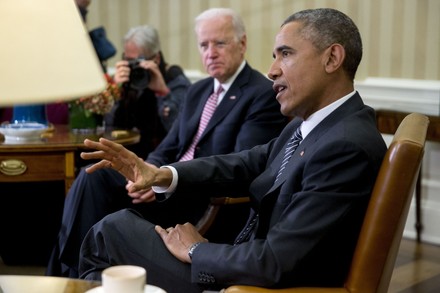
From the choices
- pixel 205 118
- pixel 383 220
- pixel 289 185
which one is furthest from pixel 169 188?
pixel 205 118

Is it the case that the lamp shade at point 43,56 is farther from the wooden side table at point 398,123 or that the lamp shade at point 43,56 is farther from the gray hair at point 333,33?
the wooden side table at point 398,123

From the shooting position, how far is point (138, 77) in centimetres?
453

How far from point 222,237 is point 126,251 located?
1052mm

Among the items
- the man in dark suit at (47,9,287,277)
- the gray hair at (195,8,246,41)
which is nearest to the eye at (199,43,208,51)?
the man in dark suit at (47,9,287,277)

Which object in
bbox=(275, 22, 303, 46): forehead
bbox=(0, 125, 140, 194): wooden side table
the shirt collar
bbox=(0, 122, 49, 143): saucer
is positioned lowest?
bbox=(0, 125, 140, 194): wooden side table

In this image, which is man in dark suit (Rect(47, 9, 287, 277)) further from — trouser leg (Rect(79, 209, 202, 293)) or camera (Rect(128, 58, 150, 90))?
trouser leg (Rect(79, 209, 202, 293))

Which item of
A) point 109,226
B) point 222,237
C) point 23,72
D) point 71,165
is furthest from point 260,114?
point 23,72

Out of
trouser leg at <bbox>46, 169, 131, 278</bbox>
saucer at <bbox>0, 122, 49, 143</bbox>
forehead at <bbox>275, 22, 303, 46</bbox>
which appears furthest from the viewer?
saucer at <bbox>0, 122, 49, 143</bbox>

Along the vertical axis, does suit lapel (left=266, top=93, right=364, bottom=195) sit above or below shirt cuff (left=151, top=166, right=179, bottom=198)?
above

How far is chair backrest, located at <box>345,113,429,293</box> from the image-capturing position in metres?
1.90

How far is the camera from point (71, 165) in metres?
3.77

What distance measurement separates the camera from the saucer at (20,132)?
12.5 feet

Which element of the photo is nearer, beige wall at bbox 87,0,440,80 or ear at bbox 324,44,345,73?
ear at bbox 324,44,345,73

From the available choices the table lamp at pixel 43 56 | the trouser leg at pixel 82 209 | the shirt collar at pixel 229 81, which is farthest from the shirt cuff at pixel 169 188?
the table lamp at pixel 43 56
